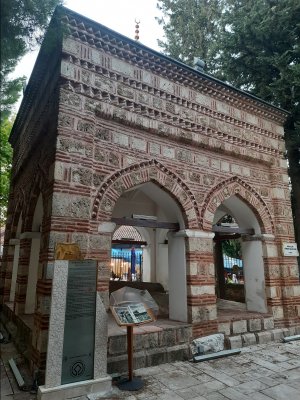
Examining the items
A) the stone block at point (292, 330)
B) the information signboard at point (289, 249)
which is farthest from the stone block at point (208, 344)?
the information signboard at point (289, 249)

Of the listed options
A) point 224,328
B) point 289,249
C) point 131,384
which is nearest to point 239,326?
point 224,328

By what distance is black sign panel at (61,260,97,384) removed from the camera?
370cm

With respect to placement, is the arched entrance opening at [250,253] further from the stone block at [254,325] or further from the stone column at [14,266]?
the stone column at [14,266]

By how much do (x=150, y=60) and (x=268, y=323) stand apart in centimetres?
604

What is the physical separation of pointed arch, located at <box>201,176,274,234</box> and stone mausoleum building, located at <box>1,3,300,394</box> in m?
0.03

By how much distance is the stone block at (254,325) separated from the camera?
614 centimetres

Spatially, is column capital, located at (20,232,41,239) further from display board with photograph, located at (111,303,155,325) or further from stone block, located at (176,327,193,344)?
stone block, located at (176,327,193,344)

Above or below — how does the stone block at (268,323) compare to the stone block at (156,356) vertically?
above

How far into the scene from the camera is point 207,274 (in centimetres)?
580

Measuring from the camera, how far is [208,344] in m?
5.38

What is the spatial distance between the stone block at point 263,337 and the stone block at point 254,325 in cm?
10

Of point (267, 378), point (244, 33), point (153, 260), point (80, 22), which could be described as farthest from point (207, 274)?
point (244, 33)

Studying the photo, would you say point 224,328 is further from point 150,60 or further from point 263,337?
point 150,60

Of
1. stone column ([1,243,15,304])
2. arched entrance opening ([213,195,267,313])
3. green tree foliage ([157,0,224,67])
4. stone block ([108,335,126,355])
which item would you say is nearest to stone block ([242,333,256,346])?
arched entrance opening ([213,195,267,313])
